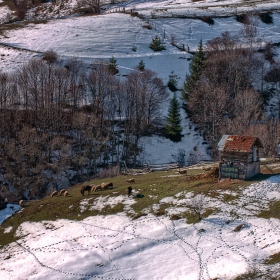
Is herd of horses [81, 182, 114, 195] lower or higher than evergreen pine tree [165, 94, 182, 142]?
higher

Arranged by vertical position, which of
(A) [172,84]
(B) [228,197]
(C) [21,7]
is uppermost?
(C) [21,7]

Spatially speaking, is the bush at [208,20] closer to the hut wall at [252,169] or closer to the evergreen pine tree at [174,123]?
the evergreen pine tree at [174,123]

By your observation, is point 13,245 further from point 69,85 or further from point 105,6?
point 105,6

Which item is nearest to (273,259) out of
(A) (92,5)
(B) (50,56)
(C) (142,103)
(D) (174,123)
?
(D) (174,123)

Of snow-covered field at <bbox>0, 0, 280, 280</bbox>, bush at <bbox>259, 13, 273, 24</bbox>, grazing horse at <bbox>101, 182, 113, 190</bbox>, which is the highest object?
bush at <bbox>259, 13, 273, 24</bbox>

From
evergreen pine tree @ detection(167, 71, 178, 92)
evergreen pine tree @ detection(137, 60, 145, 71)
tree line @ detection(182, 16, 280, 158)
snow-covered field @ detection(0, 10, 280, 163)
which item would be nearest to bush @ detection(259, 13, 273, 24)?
snow-covered field @ detection(0, 10, 280, 163)

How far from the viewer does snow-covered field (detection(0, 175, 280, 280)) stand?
20625 millimetres

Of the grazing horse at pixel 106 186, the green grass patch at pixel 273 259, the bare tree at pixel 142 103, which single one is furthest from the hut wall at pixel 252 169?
the bare tree at pixel 142 103

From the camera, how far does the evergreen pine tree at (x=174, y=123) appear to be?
190 ft

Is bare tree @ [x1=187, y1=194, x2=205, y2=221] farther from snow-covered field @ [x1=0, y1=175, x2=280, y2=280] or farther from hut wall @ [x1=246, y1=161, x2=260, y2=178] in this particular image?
hut wall @ [x1=246, y1=161, x2=260, y2=178]

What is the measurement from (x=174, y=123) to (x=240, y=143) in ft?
94.9

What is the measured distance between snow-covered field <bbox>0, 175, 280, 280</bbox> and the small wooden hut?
2.00 meters

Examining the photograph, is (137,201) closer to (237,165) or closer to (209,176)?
(209,176)

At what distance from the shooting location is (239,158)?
94.5 feet
